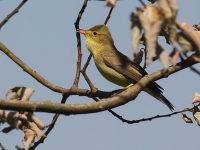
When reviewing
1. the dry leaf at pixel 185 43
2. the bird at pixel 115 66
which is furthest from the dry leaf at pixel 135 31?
the bird at pixel 115 66

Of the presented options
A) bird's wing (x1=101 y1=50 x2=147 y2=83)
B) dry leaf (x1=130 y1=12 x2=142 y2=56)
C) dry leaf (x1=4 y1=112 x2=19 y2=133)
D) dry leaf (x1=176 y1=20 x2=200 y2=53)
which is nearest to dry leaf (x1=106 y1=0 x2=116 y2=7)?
dry leaf (x1=130 y1=12 x2=142 y2=56)

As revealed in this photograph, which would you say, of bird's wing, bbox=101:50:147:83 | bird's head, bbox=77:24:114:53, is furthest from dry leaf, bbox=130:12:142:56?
bird's head, bbox=77:24:114:53

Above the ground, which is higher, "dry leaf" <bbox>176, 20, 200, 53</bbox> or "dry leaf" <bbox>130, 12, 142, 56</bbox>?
"dry leaf" <bbox>176, 20, 200, 53</bbox>

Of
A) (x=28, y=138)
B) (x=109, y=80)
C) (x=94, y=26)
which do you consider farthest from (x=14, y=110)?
(x=94, y=26)

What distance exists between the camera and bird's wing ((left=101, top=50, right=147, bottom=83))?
6758 millimetres

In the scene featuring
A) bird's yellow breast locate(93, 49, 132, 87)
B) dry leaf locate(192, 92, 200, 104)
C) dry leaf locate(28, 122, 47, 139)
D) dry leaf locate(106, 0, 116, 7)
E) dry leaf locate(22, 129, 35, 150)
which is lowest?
dry leaf locate(22, 129, 35, 150)

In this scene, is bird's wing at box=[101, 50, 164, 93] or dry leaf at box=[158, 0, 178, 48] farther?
bird's wing at box=[101, 50, 164, 93]

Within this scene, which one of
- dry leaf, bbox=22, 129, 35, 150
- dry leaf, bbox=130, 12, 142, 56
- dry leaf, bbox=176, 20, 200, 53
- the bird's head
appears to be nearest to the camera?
dry leaf, bbox=130, 12, 142, 56

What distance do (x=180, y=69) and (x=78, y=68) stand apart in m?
1.39

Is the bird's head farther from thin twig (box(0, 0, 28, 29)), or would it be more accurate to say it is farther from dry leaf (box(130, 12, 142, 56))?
dry leaf (box(130, 12, 142, 56))

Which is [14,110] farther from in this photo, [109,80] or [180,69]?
[109,80]

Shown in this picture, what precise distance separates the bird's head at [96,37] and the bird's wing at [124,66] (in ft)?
1.15

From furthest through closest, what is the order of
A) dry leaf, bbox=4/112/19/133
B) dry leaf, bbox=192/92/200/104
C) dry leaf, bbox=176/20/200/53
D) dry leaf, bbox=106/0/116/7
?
dry leaf, bbox=192/92/200/104, dry leaf, bbox=4/112/19/133, dry leaf, bbox=106/0/116/7, dry leaf, bbox=176/20/200/53

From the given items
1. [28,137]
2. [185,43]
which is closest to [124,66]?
[28,137]
